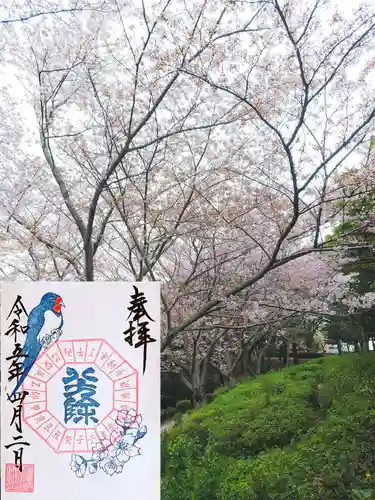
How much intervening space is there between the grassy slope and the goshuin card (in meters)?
2.54

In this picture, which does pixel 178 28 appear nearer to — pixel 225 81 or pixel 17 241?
pixel 225 81

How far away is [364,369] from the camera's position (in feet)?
24.4

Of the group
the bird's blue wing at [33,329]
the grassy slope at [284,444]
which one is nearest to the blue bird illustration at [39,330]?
the bird's blue wing at [33,329]

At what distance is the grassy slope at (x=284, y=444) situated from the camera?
4.31m

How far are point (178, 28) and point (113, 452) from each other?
2929mm

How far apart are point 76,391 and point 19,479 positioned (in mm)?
401

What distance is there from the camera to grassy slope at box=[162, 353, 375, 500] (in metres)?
4.31

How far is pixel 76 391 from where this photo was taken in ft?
6.79

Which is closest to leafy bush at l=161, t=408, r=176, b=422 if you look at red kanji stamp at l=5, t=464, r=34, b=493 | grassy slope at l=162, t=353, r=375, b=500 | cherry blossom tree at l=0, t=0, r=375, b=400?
grassy slope at l=162, t=353, r=375, b=500

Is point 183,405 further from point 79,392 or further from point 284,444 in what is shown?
point 79,392

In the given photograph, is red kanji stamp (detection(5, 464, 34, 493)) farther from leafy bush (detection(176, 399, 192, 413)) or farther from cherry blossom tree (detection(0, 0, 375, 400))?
leafy bush (detection(176, 399, 192, 413))

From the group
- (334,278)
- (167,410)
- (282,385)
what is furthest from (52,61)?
(167,410)

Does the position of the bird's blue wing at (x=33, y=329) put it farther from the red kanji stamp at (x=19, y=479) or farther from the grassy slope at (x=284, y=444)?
the grassy slope at (x=284, y=444)

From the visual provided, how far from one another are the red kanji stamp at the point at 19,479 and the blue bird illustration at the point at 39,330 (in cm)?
29
